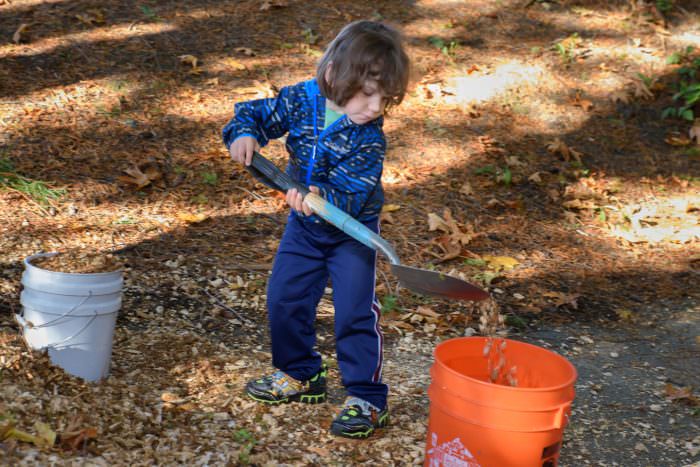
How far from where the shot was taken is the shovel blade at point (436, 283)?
10.0 feet

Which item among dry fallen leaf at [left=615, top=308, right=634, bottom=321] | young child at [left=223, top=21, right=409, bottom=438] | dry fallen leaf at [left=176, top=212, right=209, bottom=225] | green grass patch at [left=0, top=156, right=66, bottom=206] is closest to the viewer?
young child at [left=223, top=21, right=409, bottom=438]

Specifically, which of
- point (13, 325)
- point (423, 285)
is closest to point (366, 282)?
point (423, 285)

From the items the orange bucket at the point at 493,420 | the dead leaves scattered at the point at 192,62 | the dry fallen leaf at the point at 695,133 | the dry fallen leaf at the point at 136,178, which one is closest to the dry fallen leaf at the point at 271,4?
the dead leaves scattered at the point at 192,62

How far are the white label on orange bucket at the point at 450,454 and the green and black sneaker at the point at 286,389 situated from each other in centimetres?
88

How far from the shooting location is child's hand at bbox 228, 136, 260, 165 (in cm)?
326

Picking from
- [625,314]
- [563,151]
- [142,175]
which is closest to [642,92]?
[563,151]

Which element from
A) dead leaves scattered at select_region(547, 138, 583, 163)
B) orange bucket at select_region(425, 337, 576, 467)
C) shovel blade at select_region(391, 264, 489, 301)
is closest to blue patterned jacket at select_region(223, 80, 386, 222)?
shovel blade at select_region(391, 264, 489, 301)

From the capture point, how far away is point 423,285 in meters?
3.18

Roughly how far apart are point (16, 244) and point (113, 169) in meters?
1.11

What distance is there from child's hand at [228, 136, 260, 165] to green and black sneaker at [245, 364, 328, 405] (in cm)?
101

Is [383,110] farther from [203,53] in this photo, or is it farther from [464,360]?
[203,53]

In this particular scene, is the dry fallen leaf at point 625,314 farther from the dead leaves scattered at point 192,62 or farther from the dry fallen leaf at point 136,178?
the dead leaves scattered at point 192,62

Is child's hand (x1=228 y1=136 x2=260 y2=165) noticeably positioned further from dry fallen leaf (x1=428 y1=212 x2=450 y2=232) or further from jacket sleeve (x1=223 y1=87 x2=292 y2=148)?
dry fallen leaf (x1=428 y1=212 x2=450 y2=232)

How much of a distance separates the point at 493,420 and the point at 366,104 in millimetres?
1290
